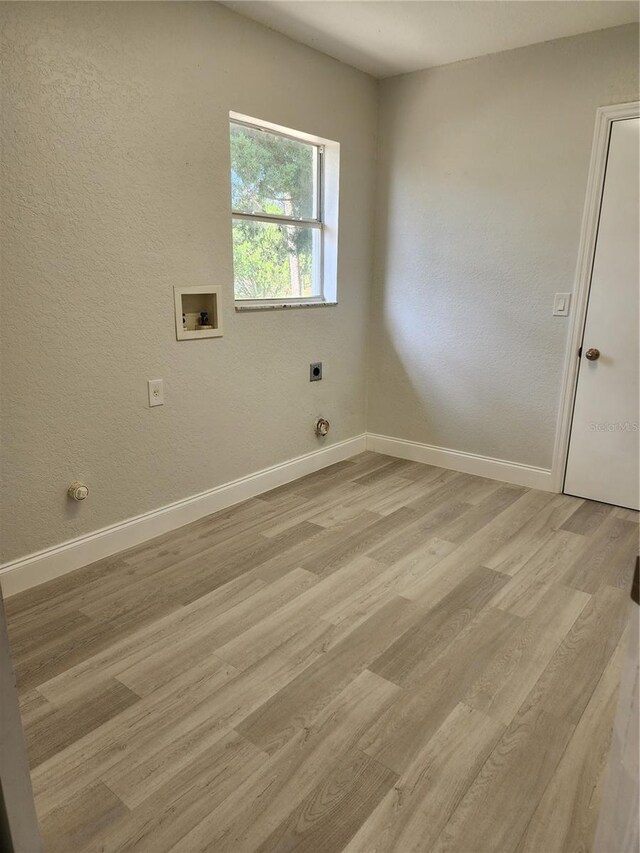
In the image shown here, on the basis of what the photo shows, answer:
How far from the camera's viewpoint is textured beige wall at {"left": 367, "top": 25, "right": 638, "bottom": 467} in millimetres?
2975

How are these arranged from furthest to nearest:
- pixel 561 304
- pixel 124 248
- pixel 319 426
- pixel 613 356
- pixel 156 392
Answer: pixel 319 426
pixel 561 304
pixel 613 356
pixel 156 392
pixel 124 248

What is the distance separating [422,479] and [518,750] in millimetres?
2146

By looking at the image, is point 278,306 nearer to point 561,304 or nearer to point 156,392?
point 156,392

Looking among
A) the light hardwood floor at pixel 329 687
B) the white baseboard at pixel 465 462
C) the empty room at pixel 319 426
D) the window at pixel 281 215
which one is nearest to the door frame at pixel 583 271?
the empty room at pixel 319 426

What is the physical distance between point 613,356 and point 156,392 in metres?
2.43

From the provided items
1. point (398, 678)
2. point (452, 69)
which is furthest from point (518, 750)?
point (452, 69)

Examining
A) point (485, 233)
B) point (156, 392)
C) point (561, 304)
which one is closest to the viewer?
point (156, 392)

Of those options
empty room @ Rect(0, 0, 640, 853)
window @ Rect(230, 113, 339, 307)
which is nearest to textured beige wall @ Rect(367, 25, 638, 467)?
empty room @ Rect(0, 0, 640, 853)

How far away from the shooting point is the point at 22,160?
2.02 m

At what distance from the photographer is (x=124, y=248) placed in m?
2.39

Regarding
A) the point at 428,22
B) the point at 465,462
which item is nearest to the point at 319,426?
the point at 465,462

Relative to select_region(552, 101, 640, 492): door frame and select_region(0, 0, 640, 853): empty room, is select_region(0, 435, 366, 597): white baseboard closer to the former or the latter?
select_region(0, 0, 640, 853): empty room

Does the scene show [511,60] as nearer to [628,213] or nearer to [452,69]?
[452,69]

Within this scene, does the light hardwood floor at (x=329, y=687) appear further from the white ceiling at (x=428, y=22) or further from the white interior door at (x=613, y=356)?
the white ceiling at (x=428, y=22)
